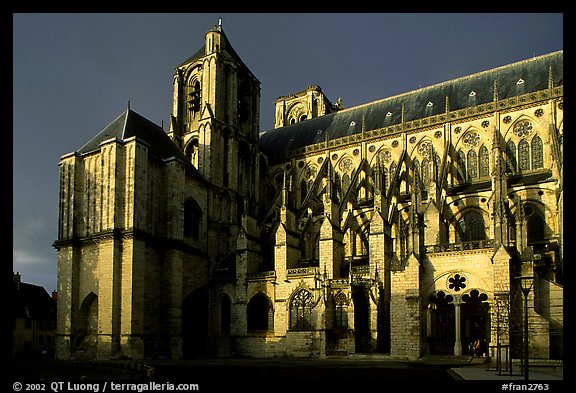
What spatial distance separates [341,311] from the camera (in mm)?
31922

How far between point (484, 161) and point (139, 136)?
73.5ft

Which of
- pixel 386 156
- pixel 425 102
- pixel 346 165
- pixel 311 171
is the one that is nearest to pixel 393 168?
pixel 386 156

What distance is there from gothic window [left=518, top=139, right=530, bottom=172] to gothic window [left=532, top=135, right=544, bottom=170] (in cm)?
35

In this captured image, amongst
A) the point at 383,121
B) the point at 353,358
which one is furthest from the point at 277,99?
the point at 353,358

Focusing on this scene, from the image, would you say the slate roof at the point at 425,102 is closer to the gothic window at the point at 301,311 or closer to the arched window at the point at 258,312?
the gothic window at the point at 301,311

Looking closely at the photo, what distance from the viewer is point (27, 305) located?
153 feet

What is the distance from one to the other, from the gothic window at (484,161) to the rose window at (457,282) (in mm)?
12438

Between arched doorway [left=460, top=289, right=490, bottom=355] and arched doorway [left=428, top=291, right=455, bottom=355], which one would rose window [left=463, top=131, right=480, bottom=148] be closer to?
arched doorway [left=460, top=289, right=490, bottom=355]

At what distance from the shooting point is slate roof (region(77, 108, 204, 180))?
3588 centimetres

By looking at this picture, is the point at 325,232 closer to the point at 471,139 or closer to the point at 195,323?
the point at 195,323

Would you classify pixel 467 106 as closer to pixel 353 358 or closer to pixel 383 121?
pixel 383 121

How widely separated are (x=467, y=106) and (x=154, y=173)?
21758 mm

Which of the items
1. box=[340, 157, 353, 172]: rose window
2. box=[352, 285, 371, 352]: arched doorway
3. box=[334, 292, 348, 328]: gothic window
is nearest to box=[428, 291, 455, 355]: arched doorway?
box=[352, 285, 371, 352]: arched doorway

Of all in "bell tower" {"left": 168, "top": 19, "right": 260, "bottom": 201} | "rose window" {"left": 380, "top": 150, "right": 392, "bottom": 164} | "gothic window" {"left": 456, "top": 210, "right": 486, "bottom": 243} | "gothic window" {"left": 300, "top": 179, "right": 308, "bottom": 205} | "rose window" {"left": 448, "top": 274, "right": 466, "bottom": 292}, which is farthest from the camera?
"gothic window" {"left": 300, "top": 179, "right": 308, "bottom": 205}
